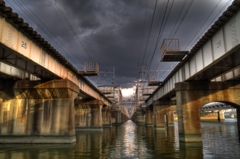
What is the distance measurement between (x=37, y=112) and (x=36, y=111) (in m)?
0.18

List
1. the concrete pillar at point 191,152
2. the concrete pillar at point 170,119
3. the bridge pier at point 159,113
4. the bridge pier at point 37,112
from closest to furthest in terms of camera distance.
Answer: the concrete pillar at point 191,152, the bridge pier at point 37,112, the bridge pier at point 159,113, the concrete pillar at point 170,119

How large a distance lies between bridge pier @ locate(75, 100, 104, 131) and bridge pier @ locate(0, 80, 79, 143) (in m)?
26.4

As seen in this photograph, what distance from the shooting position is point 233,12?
12953mm

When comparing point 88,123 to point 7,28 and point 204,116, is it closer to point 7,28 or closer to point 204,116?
point 7,28

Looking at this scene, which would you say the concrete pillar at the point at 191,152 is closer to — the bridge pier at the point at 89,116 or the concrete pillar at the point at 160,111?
the concrete pillar at the point at 160,111

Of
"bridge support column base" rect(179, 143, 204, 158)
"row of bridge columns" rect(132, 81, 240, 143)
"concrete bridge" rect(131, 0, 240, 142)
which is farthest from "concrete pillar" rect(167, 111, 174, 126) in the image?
"bridge support column base" rect(179, 143, 204, 158)

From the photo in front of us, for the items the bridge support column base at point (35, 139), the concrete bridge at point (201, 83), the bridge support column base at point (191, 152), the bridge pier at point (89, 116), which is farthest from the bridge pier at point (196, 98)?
the bridge pier at point (89, 116)

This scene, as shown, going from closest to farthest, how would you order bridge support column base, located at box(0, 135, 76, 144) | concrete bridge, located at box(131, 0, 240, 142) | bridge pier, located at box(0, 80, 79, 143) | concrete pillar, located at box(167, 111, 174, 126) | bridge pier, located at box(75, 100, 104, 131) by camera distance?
concrete bridge, located at box(131, 0, 240, 142) < bridge support column base, located at box(0, 135, 76, 144) < bridge pier, located at box(0, 80, 79, 143) < bridge pier, located at box(75, 100, 104, 131) < concrete pillar, located at box(167, 111, 174, 126)

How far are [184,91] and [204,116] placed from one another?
118657 millimetres

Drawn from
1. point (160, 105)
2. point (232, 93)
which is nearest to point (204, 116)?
point (160, 105)

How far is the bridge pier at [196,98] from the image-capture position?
24.1 metres

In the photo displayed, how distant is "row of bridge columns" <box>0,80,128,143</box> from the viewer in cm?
2389

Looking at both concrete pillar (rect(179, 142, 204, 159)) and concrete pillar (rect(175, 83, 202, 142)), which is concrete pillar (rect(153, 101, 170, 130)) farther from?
concrete pillar (rect(179, 142, 204, 159))

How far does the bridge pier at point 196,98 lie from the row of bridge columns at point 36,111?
13.1 m
